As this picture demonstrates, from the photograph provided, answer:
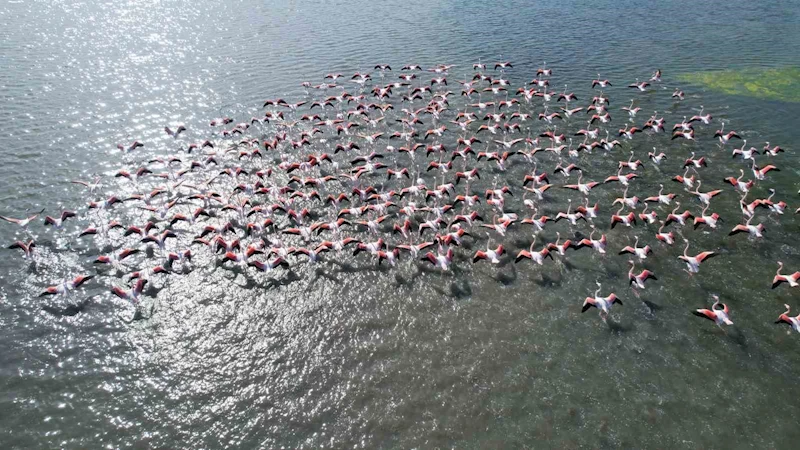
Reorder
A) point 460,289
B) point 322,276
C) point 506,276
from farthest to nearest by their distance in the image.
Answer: point 322,276
point 506,276
point 460,289

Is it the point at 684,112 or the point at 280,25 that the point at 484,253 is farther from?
the point at 280,25

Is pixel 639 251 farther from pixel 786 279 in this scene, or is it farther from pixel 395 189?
pixel 395 189

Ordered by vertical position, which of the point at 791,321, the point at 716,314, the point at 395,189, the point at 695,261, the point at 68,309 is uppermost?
the point at 68,309

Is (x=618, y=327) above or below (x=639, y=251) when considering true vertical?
below

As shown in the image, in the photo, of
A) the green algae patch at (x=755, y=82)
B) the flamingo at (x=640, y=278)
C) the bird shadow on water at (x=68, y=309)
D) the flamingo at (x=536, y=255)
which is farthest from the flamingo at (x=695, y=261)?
the green algae patch at (x=755, y=82)

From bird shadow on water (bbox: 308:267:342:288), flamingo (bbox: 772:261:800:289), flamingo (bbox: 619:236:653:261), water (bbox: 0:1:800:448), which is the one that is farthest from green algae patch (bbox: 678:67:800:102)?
bird shadow on water (bbox: 308:267:342:288)

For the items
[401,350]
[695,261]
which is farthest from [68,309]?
[695,261]

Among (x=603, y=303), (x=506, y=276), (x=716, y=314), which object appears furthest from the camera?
(x=506, y=276)
